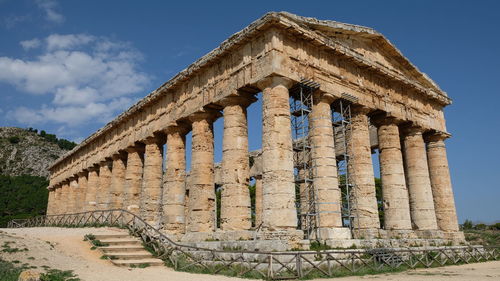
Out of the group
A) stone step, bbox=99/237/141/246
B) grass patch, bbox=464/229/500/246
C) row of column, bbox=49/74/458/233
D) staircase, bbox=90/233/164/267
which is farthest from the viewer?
grass patch, bbox=464/229/500/246

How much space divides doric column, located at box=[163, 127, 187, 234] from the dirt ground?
4.26 m

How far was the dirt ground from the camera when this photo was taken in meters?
11.0

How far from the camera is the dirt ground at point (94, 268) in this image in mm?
10953

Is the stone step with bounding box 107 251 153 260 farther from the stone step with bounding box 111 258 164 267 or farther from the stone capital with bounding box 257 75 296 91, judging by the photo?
the stone capital with bounding box 257 75 296 91

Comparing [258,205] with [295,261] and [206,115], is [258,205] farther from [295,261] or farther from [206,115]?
[295,261]

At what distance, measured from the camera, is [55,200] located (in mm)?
Result: 38625

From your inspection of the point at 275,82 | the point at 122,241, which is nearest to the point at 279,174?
the point at 275,82

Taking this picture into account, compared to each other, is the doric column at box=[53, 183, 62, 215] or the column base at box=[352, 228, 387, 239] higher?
the doric column at box=[53, 183, 62, 215]

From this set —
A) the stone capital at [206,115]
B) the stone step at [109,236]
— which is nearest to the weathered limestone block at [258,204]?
the stone capital at [206,115]

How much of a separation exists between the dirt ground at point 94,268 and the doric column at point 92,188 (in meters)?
12.1

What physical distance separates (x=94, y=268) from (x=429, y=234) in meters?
15.0

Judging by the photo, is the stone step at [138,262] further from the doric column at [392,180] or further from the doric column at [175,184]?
the doric column at [392,180]

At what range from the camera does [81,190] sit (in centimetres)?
3148

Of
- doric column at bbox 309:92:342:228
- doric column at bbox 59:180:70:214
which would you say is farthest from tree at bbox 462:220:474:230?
doric column at bbox 59:180:70:214
